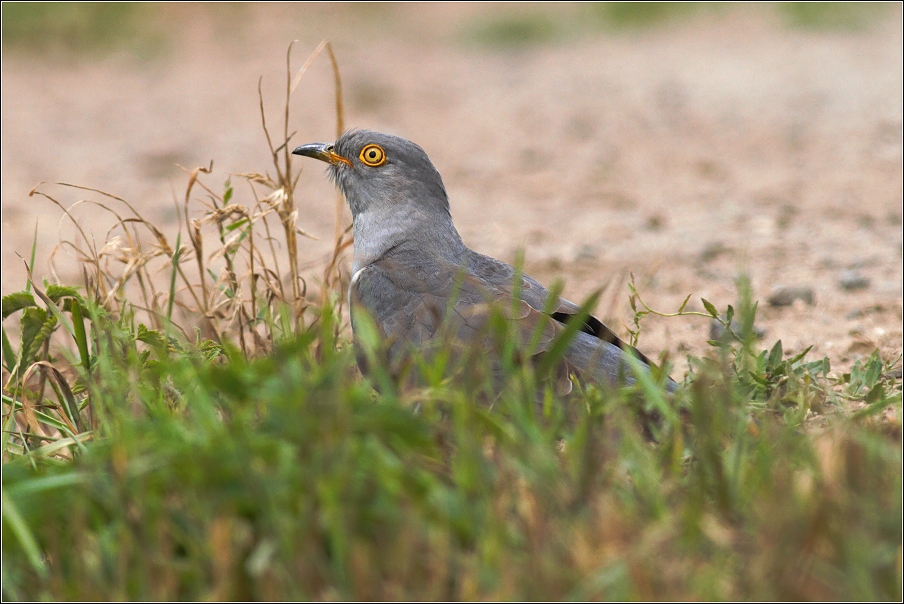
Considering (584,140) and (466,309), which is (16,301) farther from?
(584,140)

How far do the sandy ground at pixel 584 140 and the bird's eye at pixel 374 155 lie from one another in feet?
4.10

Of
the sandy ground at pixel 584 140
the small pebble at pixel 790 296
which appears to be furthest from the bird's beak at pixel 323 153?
the small pebble at pixel 790 296

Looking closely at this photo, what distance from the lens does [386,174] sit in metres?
4.46

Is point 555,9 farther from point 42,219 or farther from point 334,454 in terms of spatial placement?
point 334,454

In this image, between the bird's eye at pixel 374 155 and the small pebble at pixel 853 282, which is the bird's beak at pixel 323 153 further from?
the small pebble at pixel 853 282

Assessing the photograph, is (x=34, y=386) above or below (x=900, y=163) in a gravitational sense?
below

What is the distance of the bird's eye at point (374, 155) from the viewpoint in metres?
4.48

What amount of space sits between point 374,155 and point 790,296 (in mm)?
1974

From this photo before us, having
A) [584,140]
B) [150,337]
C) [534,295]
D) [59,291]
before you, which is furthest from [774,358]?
[584,140]

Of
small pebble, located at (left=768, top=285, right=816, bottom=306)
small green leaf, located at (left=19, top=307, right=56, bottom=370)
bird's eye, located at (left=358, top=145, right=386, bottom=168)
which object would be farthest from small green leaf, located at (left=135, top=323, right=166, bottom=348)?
small pebble, located at (left=768, top=285, right=816, bottom=306)

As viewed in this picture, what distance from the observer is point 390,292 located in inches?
150

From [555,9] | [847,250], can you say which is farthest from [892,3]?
[847,250]

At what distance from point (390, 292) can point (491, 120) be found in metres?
5.61

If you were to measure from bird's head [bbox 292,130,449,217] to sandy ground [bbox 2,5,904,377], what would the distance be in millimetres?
1041
